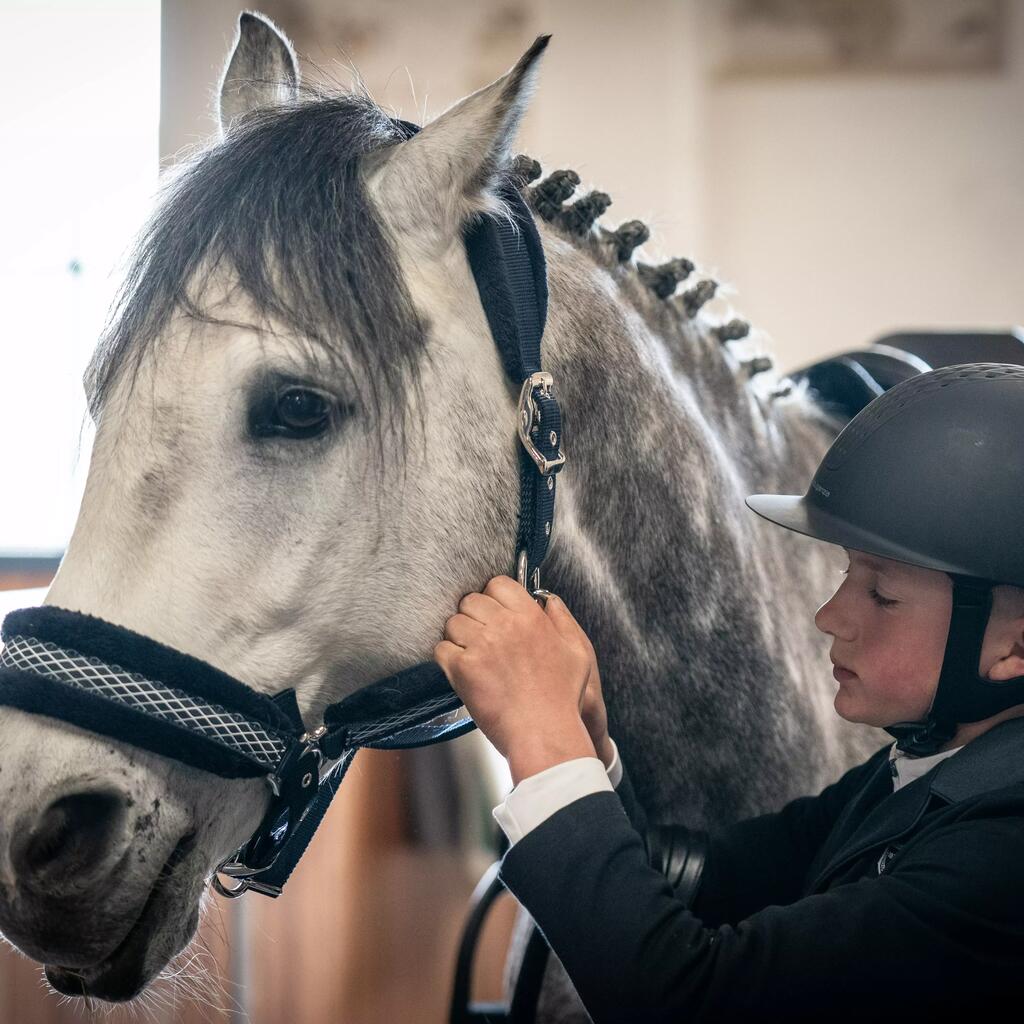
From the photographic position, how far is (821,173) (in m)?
2.91

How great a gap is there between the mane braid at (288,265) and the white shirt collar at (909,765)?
1.65 ft

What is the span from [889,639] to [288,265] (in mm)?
552

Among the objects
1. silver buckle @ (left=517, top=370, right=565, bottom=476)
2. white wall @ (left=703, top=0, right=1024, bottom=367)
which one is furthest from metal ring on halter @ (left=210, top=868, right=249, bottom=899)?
white wall @ (left=703, top=0, right=1024, bottom=367)

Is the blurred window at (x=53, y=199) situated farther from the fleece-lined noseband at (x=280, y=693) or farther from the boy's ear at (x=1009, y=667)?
the boy's ear at (x=1009, y=667)

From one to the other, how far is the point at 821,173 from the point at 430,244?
2.53 meters

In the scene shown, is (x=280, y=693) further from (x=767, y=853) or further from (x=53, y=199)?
(x=53, y=199)

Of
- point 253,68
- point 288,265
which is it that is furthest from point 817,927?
point 253,68

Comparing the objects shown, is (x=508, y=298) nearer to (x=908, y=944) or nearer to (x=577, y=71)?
(x=908, y=944)

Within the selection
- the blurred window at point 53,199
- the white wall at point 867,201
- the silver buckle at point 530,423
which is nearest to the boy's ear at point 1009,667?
the silver buckle at point 530,423

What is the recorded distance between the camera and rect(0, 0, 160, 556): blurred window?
1712mm

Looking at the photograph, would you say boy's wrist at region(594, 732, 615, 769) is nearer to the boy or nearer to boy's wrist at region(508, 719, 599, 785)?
the boy

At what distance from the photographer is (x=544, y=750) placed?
676 millimetres

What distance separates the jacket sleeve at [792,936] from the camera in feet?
1.89

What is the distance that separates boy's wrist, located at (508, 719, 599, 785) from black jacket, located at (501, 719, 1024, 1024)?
4 cm
